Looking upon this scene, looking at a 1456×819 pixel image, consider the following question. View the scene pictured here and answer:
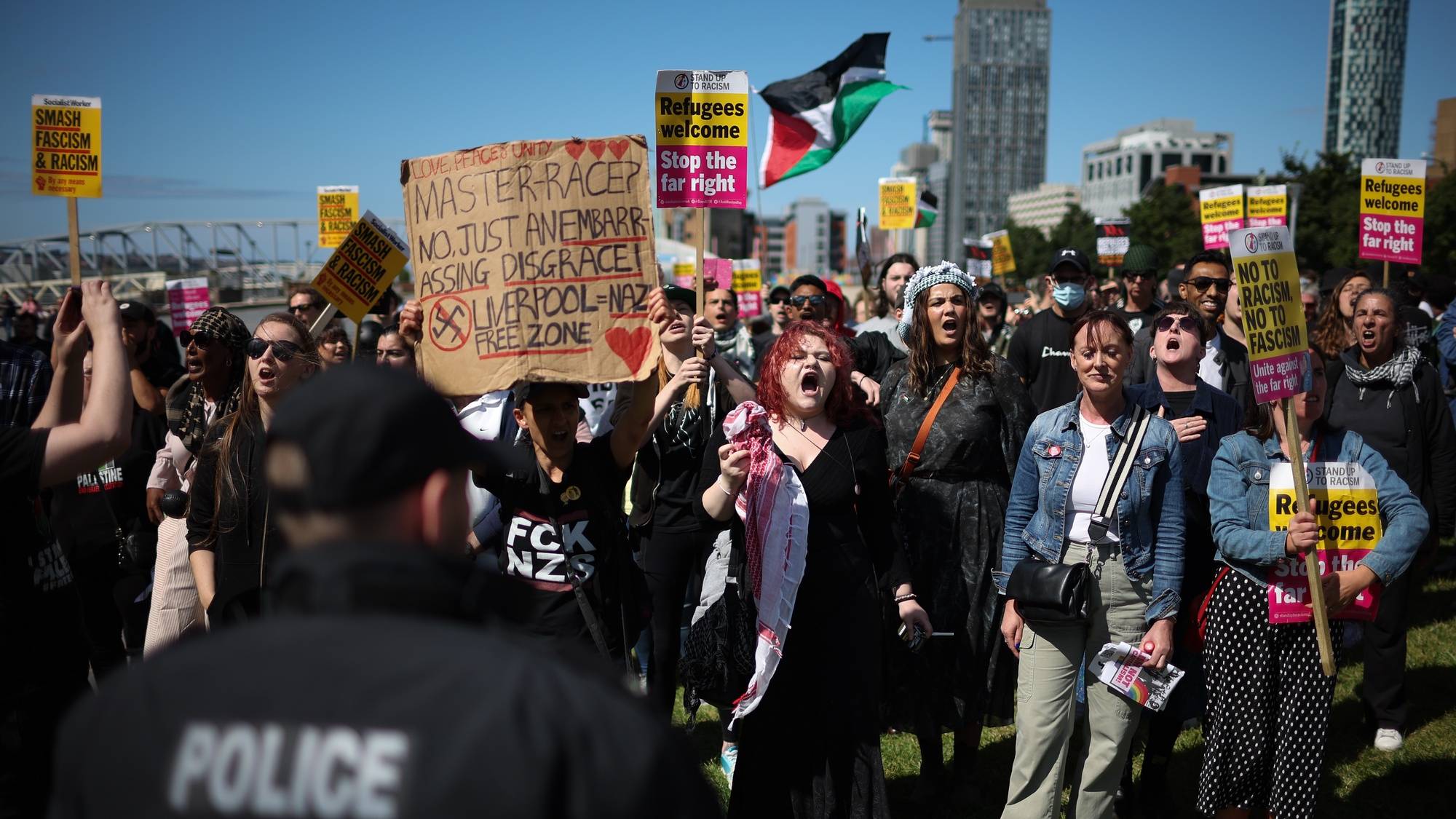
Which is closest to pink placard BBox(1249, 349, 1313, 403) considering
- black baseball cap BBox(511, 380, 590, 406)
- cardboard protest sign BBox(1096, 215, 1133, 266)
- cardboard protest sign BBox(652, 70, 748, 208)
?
cardboard protest sign BBox(652, 70, 748, 208)

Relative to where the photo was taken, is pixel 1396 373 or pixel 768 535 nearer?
pixel 768 535

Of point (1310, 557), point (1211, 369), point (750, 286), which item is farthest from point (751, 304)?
point (1310, 557)

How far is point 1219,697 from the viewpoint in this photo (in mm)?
4406

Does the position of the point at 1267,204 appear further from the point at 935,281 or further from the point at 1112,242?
the point at 935,281

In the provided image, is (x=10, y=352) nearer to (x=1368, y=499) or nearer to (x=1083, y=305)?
(x=1368, y=499)

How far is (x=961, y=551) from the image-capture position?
5164 mm

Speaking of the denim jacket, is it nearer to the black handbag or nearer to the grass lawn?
the black handbag

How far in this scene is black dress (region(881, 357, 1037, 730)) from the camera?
203 inches

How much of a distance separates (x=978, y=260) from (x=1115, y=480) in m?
16.4

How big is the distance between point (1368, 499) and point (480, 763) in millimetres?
4113

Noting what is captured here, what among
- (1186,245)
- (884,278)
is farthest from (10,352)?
(1186,245)

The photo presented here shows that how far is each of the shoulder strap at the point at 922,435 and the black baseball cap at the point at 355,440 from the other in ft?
12.9

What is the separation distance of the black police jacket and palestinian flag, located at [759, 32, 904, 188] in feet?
25.8

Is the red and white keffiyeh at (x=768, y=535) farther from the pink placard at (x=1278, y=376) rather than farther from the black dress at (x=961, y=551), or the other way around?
the pink placard at (x=1278, y=376)
